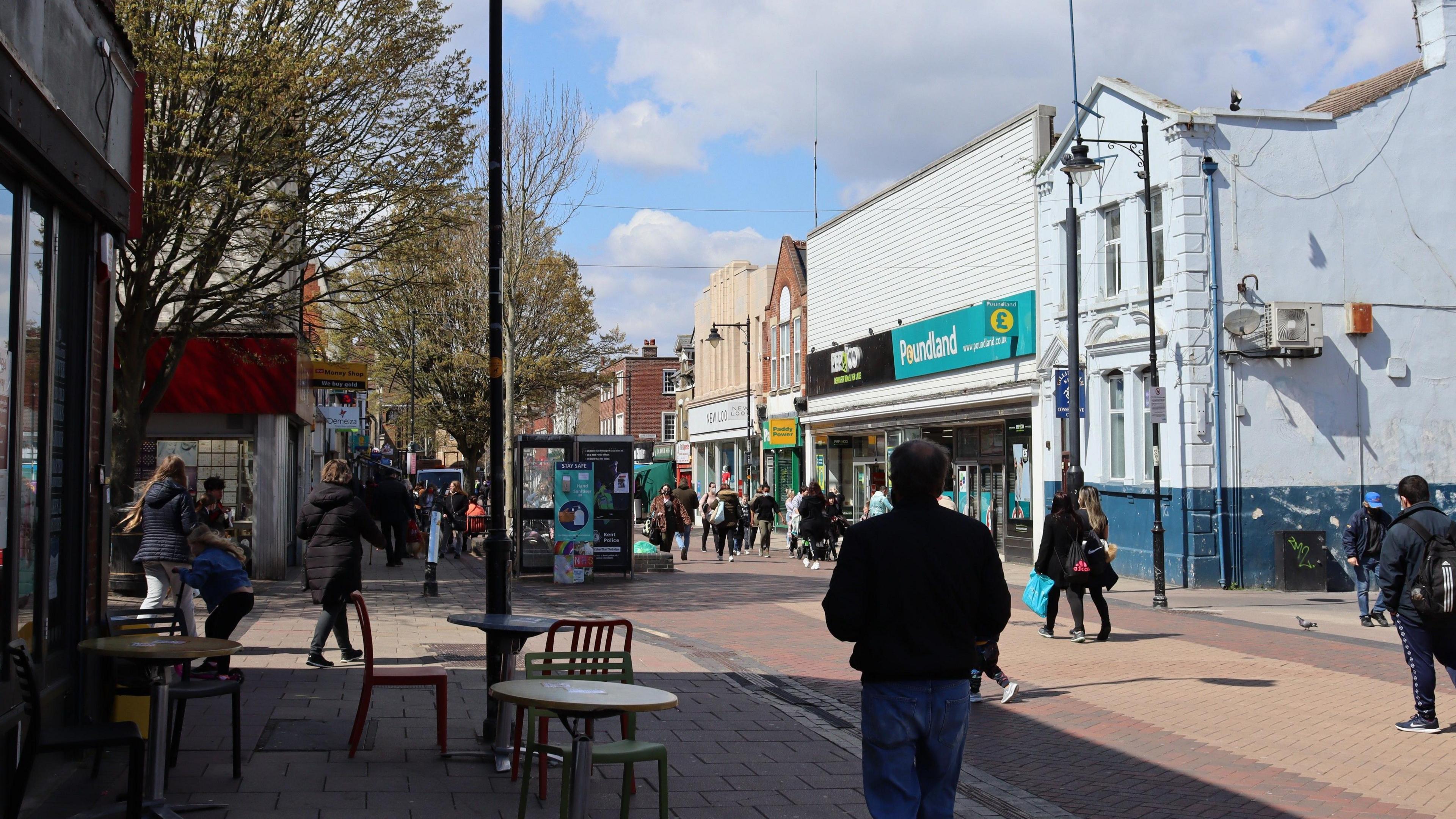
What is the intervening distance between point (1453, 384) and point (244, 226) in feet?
64.2

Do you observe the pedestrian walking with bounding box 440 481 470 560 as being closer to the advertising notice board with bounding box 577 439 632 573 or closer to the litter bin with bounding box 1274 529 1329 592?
the advertising notice board with bounding box 577 439 632 573

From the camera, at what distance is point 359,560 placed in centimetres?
1057

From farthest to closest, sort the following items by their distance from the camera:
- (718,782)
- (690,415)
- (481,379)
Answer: (690,415) < (481,379) < (718,782)

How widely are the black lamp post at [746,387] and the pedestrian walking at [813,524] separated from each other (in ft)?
55.1

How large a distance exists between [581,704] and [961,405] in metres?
23.9

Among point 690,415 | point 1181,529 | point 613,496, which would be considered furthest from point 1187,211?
point 690,415

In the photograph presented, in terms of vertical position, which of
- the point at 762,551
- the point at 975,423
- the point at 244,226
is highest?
the point at 244,226

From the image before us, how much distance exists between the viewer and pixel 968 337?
1091 inches

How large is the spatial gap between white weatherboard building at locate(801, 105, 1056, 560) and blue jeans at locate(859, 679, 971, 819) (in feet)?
60.3

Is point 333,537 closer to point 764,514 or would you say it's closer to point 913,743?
point 913,743

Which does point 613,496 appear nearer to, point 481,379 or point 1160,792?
point 1160,792

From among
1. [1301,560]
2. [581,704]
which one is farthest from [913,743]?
[1301,560]

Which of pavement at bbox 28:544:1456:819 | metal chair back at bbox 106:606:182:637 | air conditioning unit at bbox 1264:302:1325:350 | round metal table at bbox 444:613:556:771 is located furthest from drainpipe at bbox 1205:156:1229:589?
metal chair back at bbox 106:606:182:637

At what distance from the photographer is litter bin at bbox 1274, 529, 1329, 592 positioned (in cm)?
1978
